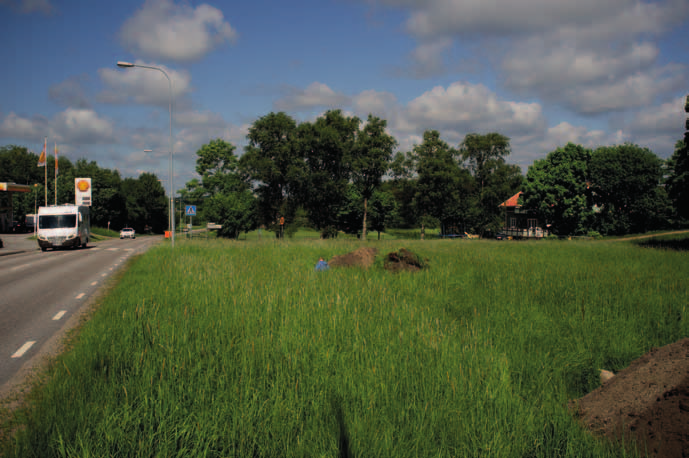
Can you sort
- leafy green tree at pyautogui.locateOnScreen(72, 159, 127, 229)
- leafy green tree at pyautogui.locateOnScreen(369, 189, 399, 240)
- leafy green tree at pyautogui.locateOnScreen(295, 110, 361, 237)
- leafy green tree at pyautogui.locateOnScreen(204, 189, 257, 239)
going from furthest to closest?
leafy green tree at pyautogui.locateOnScreen(72, 159, 127, 229), leafy green tree at pyautogui.locateOnScreen(369, 189, 399, 240), leafy green tree at pyautogui.locateOnScreen(295, 110, 361, 237), leafy green tree at pyautogui.locateOnScreen(204, 189, 257, 239)

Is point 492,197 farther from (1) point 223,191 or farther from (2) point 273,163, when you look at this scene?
(1) point 223,191

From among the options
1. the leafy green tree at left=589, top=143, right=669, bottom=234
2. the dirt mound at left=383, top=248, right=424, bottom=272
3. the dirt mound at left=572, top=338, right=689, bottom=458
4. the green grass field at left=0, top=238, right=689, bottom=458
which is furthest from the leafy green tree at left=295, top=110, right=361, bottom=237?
the dirt mound at left=572, top=338, right=689, bottom=458

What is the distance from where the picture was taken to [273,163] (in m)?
57.1

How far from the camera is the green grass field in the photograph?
130 inches

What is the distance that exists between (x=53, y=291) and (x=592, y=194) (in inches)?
2610

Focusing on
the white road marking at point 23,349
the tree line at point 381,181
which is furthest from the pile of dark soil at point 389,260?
the tree line at point 381,181

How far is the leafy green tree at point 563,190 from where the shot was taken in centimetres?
5781

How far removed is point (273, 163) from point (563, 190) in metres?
41.1

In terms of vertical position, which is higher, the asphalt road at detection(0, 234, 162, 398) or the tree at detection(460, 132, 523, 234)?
the tree at detection(460, 132, 523, 234)

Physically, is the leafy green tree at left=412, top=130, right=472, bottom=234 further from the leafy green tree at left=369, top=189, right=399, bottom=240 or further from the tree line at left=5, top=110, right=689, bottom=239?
the leafy green tree at left=369, top=189, right=399, bottom=240

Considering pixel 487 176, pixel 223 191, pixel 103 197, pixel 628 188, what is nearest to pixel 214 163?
pixel 223 191

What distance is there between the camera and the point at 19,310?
407 inches

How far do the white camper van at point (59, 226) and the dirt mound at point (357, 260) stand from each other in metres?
25.5

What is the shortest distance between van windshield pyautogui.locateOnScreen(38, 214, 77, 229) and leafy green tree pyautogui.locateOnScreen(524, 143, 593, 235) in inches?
2221
